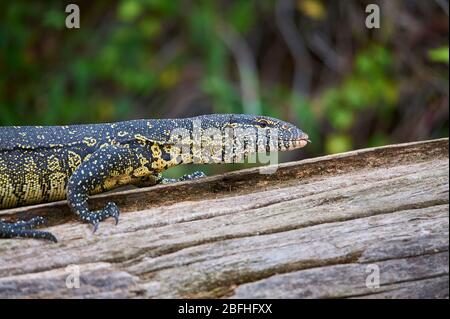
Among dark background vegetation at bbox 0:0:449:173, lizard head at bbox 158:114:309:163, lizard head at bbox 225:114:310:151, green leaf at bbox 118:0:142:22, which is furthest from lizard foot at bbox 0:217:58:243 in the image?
green leaf at bbox 118:0:142:22

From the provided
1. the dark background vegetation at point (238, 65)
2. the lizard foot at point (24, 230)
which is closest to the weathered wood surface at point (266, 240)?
the lizard foot at point (24, 230)

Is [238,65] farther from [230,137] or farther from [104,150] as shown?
[104,150]

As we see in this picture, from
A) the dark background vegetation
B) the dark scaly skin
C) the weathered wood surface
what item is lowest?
the weathered wood surface

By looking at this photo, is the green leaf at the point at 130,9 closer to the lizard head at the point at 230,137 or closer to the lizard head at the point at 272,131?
the lizard head at the point at 230,137

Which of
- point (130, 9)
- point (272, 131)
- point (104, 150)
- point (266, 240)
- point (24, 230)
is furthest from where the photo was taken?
point (130, 9)

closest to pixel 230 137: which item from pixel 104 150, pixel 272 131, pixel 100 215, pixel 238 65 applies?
pixel 272 131

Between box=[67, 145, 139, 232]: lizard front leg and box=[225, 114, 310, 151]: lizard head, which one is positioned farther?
box=[225, 114, 310, 151]: lizard head

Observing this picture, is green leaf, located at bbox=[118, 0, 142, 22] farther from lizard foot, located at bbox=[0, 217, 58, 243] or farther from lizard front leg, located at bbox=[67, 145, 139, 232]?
lizard foot, located at bbox=[0, 217, 58, 243]
